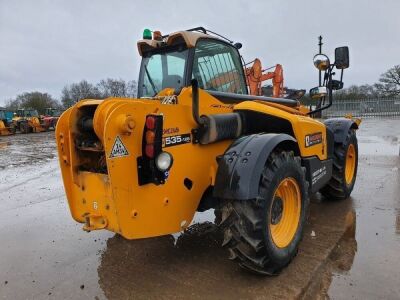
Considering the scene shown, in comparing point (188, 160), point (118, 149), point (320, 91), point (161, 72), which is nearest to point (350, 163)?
point (320, 91)

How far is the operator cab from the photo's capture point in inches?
152

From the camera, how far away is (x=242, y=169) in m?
3.15

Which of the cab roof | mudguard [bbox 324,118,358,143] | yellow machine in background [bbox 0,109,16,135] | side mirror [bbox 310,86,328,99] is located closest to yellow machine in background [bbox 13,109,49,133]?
yellow machine in background [bbox 0,109,16,135]

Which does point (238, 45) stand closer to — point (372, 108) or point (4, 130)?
point (4, 130)

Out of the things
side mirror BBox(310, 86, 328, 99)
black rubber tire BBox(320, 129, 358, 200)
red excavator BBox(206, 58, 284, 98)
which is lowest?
black rubber tire BBox(320, 129, 358, 200)

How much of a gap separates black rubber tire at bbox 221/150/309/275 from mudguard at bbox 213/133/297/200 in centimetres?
9

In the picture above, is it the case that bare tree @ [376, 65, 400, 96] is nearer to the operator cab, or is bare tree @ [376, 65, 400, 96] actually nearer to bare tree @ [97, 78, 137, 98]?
bare tree @ [97, 78, 137, 98]

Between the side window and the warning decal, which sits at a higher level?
the side window

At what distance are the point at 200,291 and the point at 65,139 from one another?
68.1 inches

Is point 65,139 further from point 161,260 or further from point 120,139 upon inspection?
point 161,260

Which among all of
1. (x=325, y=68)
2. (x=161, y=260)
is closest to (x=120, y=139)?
(x=161, y=260)

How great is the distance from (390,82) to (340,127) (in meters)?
52.1

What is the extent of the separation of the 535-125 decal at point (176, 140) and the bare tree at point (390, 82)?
53.3 m

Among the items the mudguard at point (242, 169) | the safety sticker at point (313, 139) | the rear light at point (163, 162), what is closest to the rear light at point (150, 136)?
the rear light at point (163, 162)
